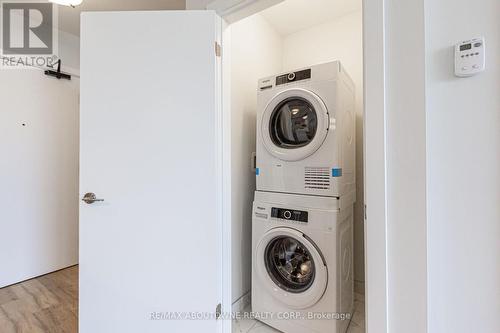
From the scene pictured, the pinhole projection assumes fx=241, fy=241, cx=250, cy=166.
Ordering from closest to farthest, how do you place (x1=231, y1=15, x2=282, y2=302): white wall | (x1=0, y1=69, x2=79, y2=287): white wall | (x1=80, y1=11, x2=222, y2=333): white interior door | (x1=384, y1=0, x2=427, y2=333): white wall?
(x1=384, y1=0, x2=427, y2=333): white wall, (x1=80, y1=11, x2=222, y2=333): white interior door, (x1=231, y1=15, x2=282, y2=302): white wall, (x1=0, y1=69, x2=79, y2=287): white wall

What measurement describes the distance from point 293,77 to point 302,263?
1268 mm

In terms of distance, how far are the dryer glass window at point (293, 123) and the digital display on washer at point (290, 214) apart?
0.43 m

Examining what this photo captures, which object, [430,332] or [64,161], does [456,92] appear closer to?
[430,332]

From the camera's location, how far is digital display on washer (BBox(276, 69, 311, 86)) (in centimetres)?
160

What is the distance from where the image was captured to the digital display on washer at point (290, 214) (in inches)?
60.0

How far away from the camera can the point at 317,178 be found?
1.54 metres

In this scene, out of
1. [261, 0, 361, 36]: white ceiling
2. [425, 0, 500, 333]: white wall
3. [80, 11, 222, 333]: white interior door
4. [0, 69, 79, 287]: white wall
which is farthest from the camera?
[0, 69, 79, 287]: white wall

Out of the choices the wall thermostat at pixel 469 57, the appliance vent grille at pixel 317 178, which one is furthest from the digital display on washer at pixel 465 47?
the appliance vent grille at pixel 317 178

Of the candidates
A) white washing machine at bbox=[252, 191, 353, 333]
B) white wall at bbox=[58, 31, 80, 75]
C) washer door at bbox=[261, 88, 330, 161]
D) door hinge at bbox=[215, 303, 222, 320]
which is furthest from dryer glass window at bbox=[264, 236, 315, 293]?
white wall at bbox=[58, 31, 80, 75]

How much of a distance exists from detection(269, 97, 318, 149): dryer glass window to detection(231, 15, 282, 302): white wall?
328 millimetres

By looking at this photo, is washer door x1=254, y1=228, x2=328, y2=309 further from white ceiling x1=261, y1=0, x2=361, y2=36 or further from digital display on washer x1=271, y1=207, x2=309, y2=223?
white ceiling x1=261, y1=0, x2=361, y2=36

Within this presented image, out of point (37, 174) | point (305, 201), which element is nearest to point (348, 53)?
point (305, 201)

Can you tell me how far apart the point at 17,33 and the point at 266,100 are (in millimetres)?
2455

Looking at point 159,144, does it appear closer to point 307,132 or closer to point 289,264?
point 307,132
